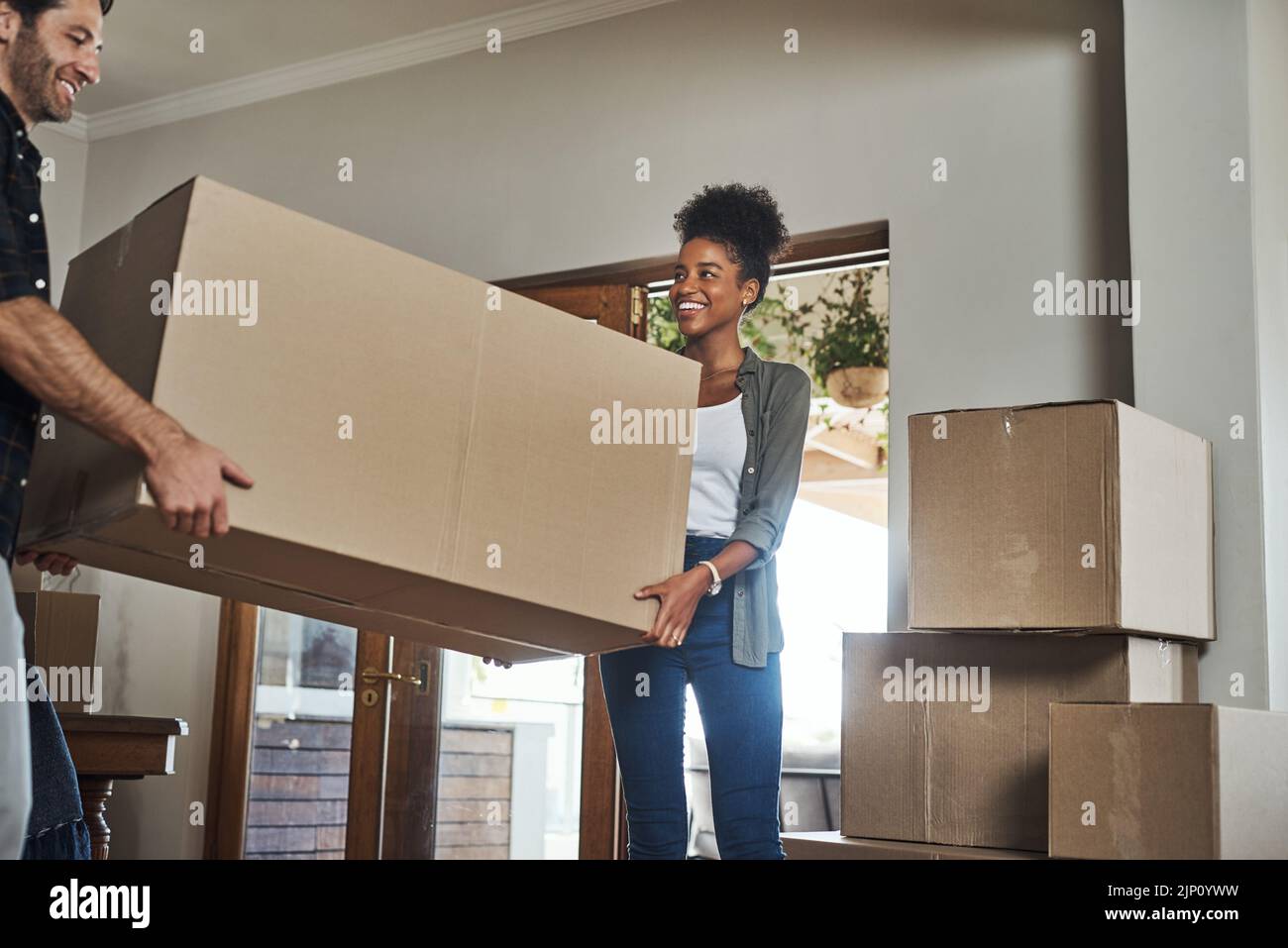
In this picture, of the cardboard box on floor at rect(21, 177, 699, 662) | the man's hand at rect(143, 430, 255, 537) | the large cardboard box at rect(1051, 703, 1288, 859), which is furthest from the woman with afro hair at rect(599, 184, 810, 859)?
the man's hand at rect(143, 430, 255, 537)

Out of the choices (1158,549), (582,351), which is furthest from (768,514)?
(1158,549)

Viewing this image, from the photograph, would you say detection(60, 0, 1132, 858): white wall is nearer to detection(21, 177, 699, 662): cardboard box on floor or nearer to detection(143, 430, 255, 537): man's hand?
detection(21, 177, 699, 662): cardboard box on floor

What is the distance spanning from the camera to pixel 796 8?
3.25 meters

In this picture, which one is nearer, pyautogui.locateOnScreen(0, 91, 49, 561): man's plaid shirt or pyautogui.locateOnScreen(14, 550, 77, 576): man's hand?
pyautogui.locateOnScreen(0, 91, 49, 561): man's plaid shirt

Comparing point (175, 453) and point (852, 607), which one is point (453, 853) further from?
point (852, 607)

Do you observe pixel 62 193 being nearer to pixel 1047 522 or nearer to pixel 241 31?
pixel 241 31

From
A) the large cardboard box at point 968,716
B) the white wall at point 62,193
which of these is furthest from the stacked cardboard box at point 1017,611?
the white wall at point 62,193

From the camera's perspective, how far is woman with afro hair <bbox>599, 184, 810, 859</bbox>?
1.89 meters

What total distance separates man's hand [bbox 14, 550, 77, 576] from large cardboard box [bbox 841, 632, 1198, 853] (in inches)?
53.1

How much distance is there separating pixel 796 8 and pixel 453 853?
233cm

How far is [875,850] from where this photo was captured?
2.15m

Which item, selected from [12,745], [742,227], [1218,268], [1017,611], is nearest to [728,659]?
[1017,611]

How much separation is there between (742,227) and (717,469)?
51 centimetres

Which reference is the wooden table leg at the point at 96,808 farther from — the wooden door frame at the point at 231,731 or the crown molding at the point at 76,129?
the crown molding at the point at 76,129
